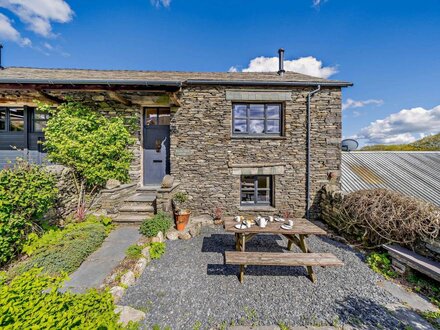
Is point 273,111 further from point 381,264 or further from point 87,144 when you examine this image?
point 87,144

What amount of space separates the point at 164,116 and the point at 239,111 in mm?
3030

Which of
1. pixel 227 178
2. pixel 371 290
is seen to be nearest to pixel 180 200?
pixel 227 178

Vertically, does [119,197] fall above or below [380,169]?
below

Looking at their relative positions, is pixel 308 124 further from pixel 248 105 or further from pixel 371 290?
pixel 371 290

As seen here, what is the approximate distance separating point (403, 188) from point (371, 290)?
5077 millimetres

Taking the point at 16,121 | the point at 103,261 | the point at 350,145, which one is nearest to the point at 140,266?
the point at 103,261

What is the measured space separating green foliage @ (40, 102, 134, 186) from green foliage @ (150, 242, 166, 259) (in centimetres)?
332

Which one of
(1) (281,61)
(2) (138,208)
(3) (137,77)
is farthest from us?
(1) (281,61)

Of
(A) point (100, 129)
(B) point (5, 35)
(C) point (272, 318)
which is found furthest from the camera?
(B) point (5, 35)

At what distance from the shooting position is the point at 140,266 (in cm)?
353

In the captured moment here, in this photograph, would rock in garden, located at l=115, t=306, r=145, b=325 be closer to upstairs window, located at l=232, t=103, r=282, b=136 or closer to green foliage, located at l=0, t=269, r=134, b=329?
green foliage, located at l=0, t=269, r=134, b=329

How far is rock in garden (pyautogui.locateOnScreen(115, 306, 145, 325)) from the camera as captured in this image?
2.50m

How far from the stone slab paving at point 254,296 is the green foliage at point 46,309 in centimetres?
116

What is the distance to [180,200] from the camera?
20.3ft
